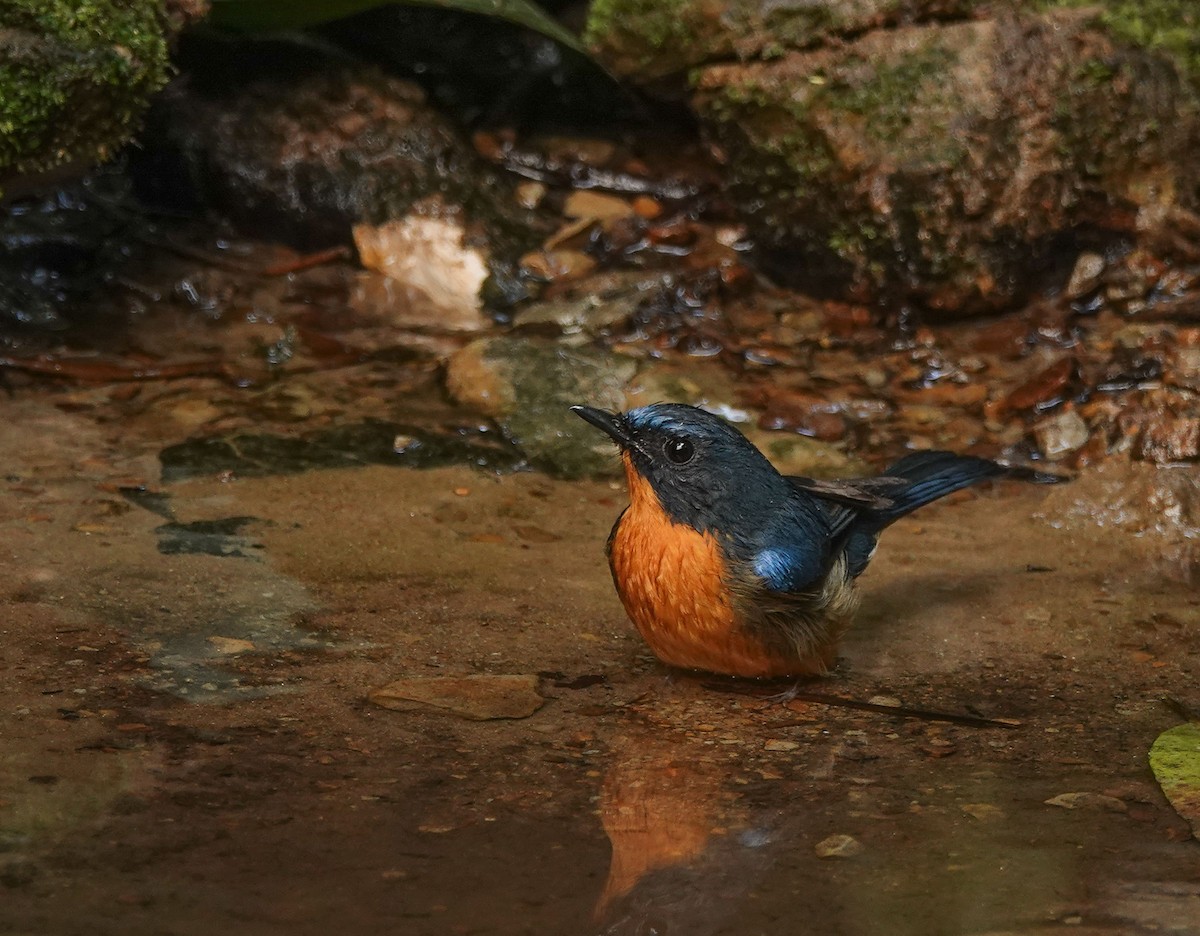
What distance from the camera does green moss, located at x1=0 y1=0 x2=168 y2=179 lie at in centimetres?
536

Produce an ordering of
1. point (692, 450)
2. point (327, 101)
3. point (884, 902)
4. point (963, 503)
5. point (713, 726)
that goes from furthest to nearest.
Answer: point (327, 101) < point (963, 503) < point (692, 450) < point (713, 726) < point (884, 902)

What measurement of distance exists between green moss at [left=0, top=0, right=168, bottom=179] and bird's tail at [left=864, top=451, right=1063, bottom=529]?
3378 mm

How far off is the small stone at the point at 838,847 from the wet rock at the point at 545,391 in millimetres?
2731

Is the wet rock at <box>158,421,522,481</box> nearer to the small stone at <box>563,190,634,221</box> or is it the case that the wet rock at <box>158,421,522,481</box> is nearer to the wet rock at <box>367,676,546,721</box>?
the wet rock at <box>367,676,546,721</box>

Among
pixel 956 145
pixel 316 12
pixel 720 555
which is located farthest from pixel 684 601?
pixel 316 12

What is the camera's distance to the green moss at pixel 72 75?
5.36 m

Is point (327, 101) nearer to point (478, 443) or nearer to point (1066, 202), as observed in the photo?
point (478, 443)

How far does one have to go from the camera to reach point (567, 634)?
14.4 ft

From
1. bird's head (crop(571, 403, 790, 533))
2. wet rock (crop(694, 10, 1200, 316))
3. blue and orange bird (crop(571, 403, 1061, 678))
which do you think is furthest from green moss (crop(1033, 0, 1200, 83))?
bird's head (crop(571, 403, 790, 533))

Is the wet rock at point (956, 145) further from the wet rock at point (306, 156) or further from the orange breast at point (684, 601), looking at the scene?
the orange breast at point (684, 601)

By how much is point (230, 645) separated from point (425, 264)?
344 centimetres

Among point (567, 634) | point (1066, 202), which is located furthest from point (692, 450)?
point (1066, 202)

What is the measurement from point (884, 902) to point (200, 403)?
386 centimetres

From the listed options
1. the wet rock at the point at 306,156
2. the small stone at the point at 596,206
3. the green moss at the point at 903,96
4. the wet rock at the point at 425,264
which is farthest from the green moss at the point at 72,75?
the green moss at the point at 903,96
